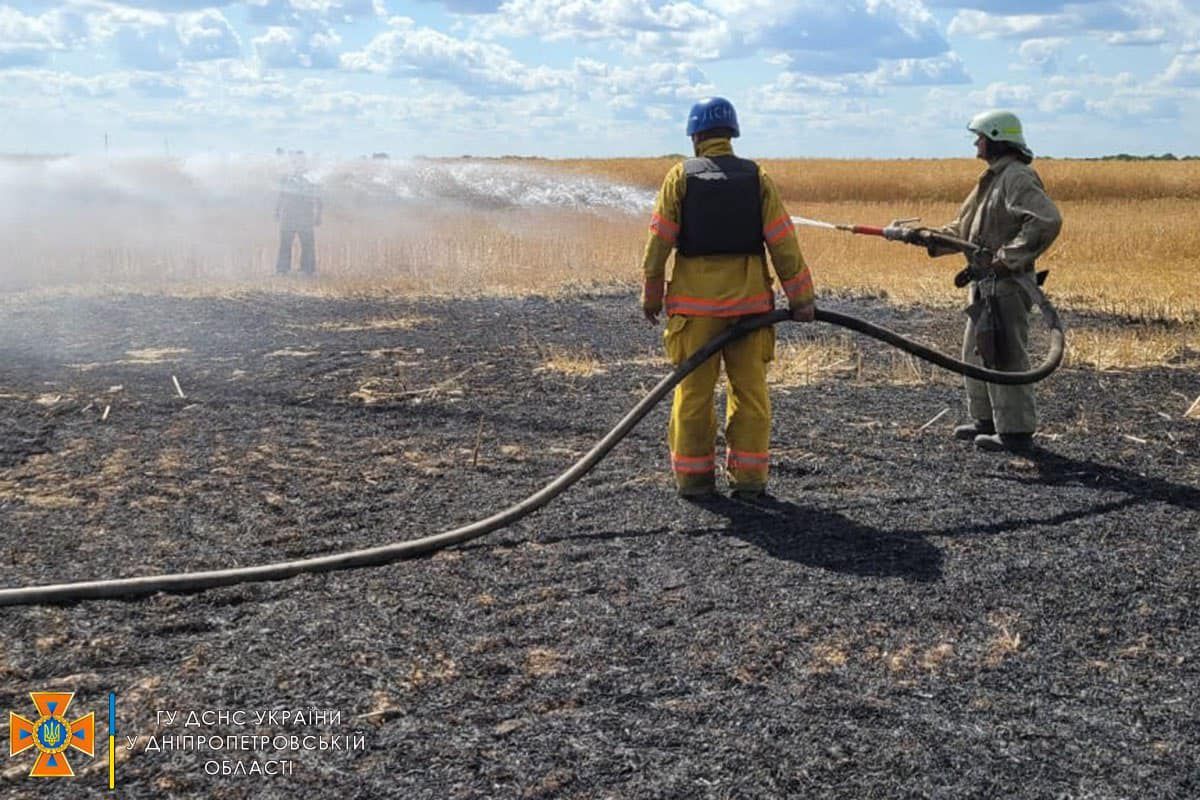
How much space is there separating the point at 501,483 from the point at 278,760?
323cm

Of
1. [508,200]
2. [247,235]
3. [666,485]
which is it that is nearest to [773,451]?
[666,485]

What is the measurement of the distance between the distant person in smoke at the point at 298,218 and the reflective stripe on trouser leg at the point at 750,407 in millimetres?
12426

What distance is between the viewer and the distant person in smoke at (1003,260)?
6.66m

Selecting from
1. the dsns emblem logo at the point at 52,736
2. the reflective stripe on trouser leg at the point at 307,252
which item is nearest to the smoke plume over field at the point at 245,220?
the reflective stripe on trouser leg at the point at 307,252

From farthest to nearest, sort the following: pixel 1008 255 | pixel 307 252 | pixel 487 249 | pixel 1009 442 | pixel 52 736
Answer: pixel 487 249 → pixel 307 252 → pixel 1009 442 → pixel 1008 255 → pixel 52 736

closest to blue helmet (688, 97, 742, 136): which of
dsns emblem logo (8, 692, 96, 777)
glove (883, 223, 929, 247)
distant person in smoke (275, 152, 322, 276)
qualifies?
glove (883, 223, 929, 247)

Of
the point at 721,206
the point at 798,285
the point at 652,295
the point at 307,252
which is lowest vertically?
A: the point at 307,252

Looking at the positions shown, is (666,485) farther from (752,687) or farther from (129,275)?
(129,275)

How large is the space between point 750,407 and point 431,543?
180 centimetres

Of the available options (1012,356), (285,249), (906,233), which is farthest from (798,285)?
(285,249)

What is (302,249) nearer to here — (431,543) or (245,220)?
(245,220)

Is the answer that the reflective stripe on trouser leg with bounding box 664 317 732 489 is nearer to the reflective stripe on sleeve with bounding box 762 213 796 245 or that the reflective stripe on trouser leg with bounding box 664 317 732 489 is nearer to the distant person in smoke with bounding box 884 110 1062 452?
the reflective stripe on sleeve with bounding box 762 213 796 245

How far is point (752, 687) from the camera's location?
3.85 meters

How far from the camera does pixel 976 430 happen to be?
24.2 ft
